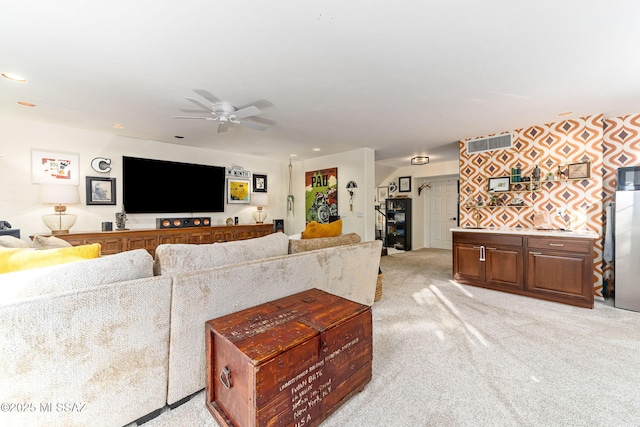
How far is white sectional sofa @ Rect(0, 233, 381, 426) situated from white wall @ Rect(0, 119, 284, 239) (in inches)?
143

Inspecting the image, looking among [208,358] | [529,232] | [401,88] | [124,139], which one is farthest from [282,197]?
[208,358]

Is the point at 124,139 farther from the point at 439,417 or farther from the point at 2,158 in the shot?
the point at 439,417

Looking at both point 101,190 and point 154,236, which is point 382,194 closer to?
point 154,236

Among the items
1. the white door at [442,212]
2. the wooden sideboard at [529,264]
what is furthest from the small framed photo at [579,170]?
the white door at [442,212]

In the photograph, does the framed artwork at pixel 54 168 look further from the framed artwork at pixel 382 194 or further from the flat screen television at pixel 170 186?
the framed artwork at pixel 382 194

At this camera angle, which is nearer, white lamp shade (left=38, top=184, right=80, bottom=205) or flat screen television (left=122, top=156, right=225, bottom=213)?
white lamp shade (left=38, top=184, right=80, bottom=205)

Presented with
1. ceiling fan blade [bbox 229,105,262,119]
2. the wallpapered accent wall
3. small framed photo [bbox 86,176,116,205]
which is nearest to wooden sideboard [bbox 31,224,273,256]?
small framed photo [bbox 86,176,116,205]

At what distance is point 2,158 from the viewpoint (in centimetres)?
344

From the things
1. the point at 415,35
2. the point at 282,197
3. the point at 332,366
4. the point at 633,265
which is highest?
the point at 415,35

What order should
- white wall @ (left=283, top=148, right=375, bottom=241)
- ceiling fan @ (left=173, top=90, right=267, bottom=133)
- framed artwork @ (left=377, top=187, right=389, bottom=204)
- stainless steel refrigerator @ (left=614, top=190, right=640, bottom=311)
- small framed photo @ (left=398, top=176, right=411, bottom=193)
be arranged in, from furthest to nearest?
framed artwork @ (left=377, top=187, right=389, bottom=204) < small framed photo @ (left=398, top=176, right=411, bottom=193) < white wall @ (left=283, top=148, right=375, bottom=241) < stainless steel refrigerator @ (left=614, top=190, right=640, bottom=311) < ceiling fan @ (left=173, top=90, right=267, bottom=133)

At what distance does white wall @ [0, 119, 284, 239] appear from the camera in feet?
11.5

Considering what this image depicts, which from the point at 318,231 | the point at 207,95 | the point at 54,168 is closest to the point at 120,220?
the point at 54,168

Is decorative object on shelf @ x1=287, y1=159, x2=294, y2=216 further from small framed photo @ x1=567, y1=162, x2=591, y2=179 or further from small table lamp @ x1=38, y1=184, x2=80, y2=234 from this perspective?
small framed photo @ x1=567, y1=162, x2=591, y2=179

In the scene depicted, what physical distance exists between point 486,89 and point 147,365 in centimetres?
343
